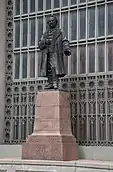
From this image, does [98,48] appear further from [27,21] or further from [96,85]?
[27,21]

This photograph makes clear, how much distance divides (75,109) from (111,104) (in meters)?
1.11

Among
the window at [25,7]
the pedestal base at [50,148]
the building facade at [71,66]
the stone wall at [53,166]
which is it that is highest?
the window at [25,7]

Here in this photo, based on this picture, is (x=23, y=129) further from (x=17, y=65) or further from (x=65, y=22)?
(x=65, y=22)

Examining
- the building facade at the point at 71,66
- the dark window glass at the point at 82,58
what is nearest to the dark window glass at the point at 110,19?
the building facade at the point at 71,66

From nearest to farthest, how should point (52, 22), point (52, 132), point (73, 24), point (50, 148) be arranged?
1. point (50, 148)
2. point (52, 132)
3. point (52, 22)
4. point (73, 24)

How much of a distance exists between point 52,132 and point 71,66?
7.65 feet

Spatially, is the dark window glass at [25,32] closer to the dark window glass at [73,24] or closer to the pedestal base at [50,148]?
the dark window glass at [73,24]

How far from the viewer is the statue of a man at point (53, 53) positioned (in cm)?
1238

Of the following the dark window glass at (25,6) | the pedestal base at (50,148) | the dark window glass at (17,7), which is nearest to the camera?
the pedestal base at (50,148)

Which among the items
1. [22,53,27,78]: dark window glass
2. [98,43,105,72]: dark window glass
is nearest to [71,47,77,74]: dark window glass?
[98,43,105,72]: dark window glass

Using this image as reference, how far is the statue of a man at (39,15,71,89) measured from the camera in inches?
488

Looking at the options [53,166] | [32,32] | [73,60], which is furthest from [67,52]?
[53,166]

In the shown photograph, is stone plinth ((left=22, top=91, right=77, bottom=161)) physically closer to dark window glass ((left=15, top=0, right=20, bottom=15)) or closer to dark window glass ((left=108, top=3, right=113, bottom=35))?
dark window glass ((left=108, top=3, right=113, bottom=35))

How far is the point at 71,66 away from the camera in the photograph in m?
13.4
